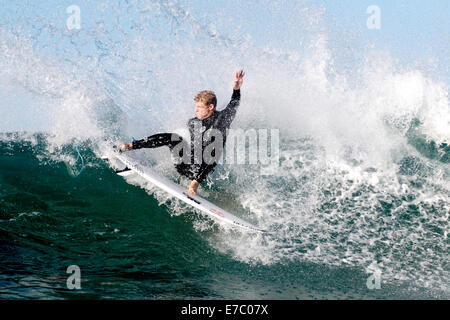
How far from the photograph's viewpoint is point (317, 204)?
22.4 feet

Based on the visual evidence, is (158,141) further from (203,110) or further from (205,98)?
(205,98)

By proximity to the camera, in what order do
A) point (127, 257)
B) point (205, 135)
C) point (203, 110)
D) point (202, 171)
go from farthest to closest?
point (205, 135) → point (203, 110) → point (202, 171) → point (127, 257)

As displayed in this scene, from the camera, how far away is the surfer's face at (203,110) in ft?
18.7

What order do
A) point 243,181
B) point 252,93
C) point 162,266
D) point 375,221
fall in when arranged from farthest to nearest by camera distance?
point 252,93 → point 243,181 → point 375,221 → point 162,266

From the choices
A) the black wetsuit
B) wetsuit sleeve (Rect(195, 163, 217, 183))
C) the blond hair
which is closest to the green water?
wetsuit sleeve (Rect(195, 163, 217, 183))

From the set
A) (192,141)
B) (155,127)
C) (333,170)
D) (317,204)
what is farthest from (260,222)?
(155,127)

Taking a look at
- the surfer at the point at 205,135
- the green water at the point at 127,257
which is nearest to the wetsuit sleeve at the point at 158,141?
the surfer at the point at 205,135

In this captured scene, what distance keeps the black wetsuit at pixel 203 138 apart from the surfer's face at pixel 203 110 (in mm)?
58

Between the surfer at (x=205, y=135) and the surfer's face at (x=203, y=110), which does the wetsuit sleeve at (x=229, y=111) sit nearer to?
the surfer at (x=205, y=135)

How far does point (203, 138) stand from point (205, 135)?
6cm

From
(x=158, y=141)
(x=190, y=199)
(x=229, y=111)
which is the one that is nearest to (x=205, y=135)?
(x=229, y=111)

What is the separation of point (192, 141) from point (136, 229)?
1.72m

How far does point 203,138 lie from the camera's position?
5.86 m

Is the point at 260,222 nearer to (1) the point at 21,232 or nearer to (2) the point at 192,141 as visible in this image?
(2) the point at 192,141
